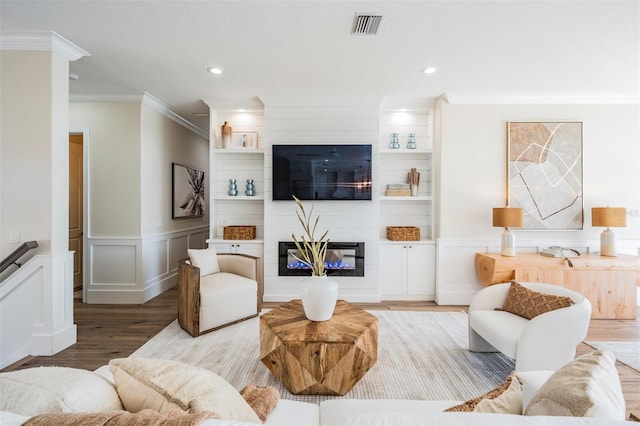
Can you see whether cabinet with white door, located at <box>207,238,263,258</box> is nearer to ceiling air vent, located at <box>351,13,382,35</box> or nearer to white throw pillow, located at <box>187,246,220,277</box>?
white throw pillow, located at <box>187,246,220,277</box>

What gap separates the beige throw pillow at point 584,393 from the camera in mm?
773

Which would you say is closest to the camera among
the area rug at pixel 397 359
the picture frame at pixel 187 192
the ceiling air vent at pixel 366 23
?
the area rug at pixel 397 359

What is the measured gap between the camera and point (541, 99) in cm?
395

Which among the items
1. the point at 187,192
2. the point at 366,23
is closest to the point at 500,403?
the point at 366,23

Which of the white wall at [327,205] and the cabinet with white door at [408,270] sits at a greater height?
the white wall at [327,205]

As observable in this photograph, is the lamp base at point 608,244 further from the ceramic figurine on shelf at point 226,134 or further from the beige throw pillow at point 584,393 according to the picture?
the ceramic figurine on shelf at point 226,134

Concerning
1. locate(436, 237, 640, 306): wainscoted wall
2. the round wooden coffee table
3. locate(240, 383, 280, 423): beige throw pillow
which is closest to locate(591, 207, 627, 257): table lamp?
locate(436, 237, 640, 306): wainscoted wall

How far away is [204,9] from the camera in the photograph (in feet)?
7.25

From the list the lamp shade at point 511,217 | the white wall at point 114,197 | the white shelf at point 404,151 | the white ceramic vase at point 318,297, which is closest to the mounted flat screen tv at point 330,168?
the white shelf at point 404,151

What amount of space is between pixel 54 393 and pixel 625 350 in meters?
4.01

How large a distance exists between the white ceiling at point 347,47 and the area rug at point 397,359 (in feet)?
8.66

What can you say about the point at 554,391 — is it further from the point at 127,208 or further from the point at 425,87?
the point at 127,208

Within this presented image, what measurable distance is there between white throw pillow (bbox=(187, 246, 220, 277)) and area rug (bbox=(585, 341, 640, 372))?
3.86 metres

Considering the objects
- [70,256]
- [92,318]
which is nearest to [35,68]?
[70,256]
